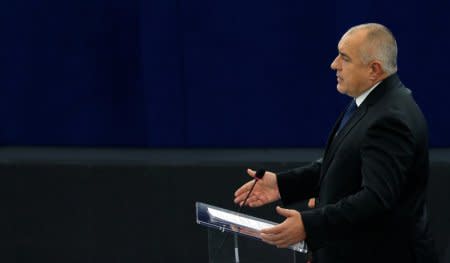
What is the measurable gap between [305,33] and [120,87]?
989 mm

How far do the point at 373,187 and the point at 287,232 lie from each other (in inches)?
11.2

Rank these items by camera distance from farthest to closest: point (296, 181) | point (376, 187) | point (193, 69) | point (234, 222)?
point (193, 69), point (296, 181), point (234, 222), point (376, 187)

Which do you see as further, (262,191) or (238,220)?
(262,191)

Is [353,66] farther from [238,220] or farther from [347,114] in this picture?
[238,220]

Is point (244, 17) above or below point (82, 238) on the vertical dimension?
above

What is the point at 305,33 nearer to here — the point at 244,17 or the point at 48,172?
the point at 244,17

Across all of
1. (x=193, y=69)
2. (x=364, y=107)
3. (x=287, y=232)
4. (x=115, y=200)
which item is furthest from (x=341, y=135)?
(x=115, y=200)

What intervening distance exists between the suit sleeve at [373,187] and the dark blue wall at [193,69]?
1767mm

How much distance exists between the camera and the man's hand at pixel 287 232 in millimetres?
2629

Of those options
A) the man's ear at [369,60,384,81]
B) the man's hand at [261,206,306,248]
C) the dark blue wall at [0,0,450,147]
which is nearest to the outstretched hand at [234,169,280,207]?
the man's hand at [261,206,306,248]

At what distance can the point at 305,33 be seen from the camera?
4.45 meters

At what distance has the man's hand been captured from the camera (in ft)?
8.63

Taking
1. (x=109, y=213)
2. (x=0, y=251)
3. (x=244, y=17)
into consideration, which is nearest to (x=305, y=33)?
(x=244, y=17)

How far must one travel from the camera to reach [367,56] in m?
2.76
